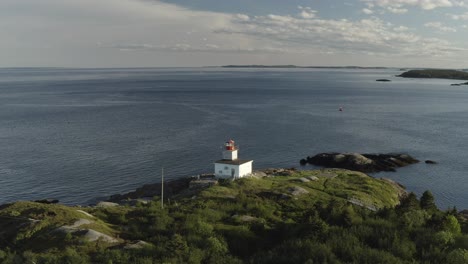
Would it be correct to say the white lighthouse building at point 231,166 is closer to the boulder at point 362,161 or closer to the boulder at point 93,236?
the boulder at point 93,236

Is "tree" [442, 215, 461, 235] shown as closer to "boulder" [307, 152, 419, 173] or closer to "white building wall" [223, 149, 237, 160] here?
"white building wall" [223, 149, 237, 160]

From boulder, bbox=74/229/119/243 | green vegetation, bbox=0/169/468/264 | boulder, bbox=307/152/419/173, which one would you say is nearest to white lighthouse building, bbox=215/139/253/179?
green vegetation, bbox=0/169/468/264

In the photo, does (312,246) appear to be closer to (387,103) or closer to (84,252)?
(84,252)

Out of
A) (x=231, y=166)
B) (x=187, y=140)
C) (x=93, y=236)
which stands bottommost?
(x=187, y=140)

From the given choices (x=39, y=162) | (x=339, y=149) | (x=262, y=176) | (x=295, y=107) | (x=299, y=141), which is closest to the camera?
(x=262, y=176)

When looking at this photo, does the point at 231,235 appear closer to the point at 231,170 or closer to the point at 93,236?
the point at 93,236

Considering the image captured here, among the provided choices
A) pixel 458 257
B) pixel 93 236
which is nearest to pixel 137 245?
pixel 93 236

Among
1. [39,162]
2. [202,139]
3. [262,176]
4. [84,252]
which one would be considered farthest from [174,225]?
[202,139]
